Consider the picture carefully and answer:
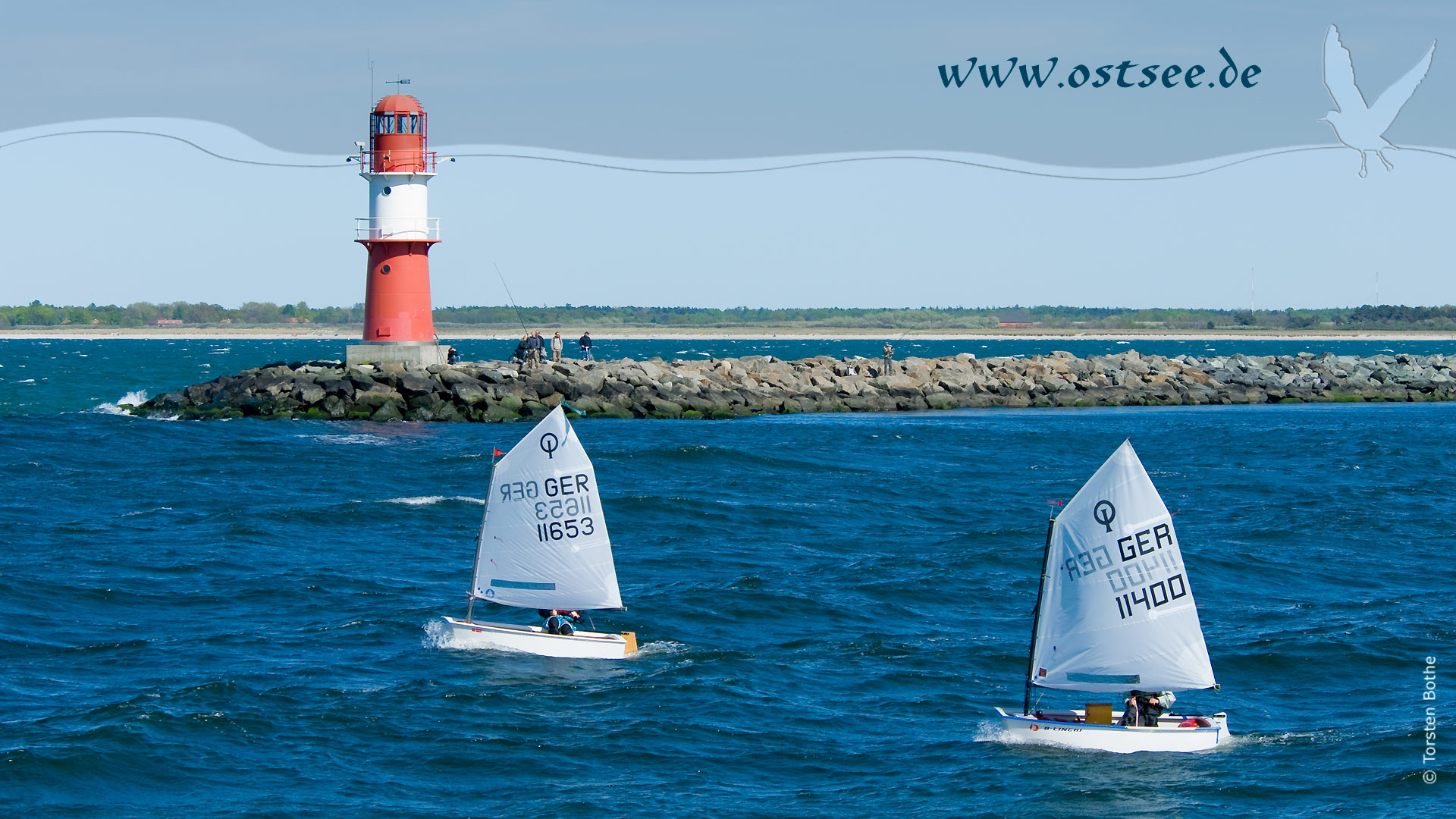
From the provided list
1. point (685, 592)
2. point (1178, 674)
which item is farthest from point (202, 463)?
point (1178, 674)

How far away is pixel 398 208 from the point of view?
57.1m

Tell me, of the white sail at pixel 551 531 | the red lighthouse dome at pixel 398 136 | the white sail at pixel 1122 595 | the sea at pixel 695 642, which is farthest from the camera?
the red lighthouse dome at pixel 398 136

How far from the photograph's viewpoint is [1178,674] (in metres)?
19.2

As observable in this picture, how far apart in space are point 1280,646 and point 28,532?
25459mm

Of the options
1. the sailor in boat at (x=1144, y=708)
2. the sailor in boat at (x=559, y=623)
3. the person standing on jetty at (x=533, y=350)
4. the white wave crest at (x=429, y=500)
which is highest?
the person standing on jetty at (x=533, y=350)

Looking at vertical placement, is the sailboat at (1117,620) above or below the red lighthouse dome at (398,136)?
below

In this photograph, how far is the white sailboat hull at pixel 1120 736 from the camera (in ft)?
61.5

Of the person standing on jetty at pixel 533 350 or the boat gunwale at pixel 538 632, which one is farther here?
the person standing on jetty at pixel 533 350

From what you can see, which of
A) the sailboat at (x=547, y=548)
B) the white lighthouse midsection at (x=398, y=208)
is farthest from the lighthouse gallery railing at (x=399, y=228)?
the sailboat at (x=547, y=548)

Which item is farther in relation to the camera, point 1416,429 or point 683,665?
point 1416,429

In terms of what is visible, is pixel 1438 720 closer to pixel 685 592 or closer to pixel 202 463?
pixel 685 592

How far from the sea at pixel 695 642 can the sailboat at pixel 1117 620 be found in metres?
0.40

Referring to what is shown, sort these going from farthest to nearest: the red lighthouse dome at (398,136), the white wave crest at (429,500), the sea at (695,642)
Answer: the red lighthouse dome at (398,136) < the white wave crest at (429,500) < the sea at (695,642)
